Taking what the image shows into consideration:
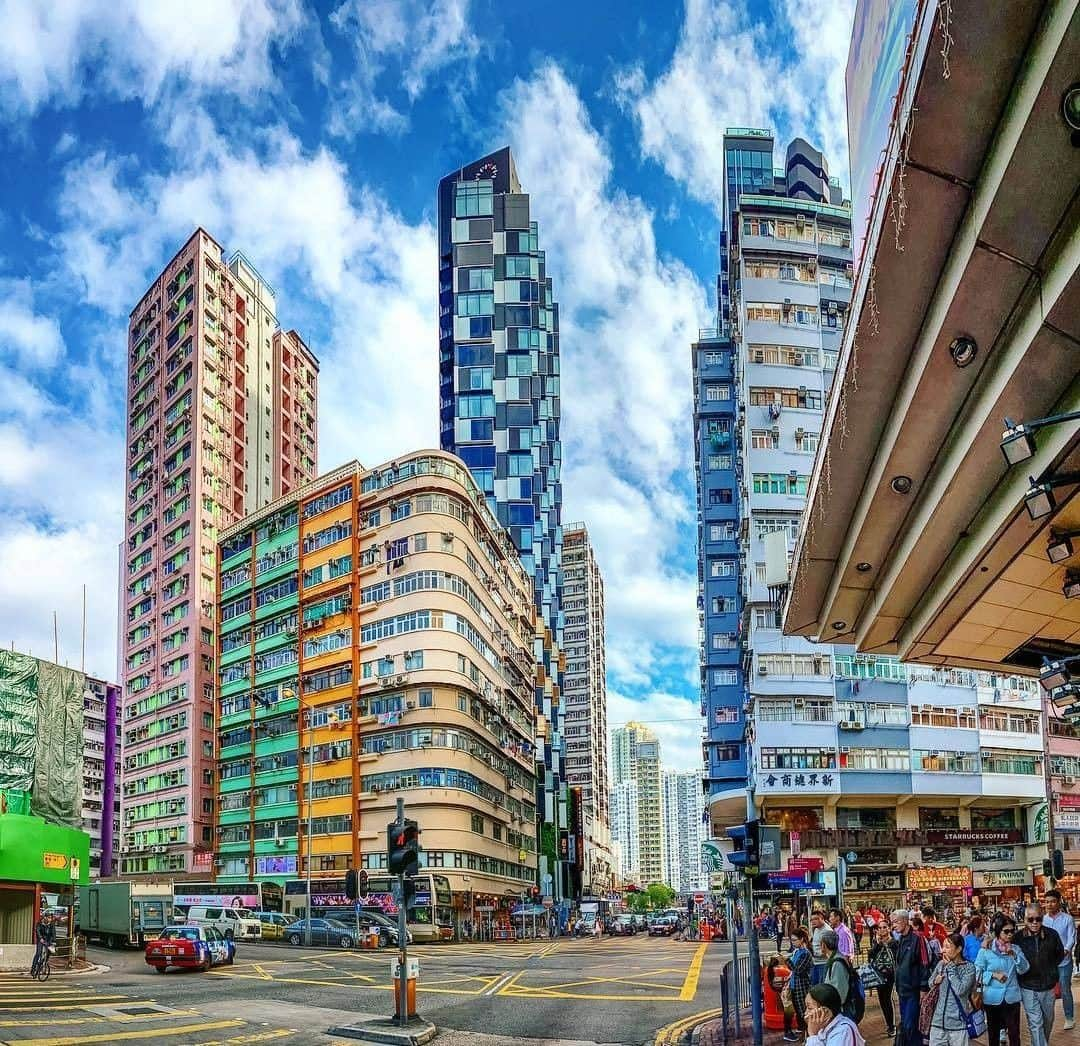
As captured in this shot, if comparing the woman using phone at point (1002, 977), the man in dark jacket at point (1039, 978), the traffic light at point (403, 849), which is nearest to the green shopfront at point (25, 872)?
the traffic light at point (403, 849)

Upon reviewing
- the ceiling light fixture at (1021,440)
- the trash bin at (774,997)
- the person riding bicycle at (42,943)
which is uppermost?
the ceiling light fixture at (1021,440)

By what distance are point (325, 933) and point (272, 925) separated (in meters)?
6.02

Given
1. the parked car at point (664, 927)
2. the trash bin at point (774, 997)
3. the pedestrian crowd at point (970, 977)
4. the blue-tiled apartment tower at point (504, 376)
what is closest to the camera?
the pedestrian crowd at point (970, 977)

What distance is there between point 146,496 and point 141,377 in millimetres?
11510

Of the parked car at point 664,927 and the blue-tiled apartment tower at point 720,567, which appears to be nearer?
the parked car at point 664,927

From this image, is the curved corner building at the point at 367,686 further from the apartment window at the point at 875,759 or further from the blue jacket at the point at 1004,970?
the blue jacket at the point at 1004,970

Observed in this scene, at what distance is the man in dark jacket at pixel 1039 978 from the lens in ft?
42.0

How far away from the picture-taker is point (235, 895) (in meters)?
67.7

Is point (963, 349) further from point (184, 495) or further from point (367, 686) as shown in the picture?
point (184, 495)

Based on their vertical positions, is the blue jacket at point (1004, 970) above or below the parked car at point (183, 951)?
above

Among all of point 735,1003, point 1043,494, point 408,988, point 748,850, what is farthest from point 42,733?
point 1043,494

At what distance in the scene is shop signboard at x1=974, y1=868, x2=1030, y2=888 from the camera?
2630 inches

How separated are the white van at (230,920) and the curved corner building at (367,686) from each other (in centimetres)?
1515

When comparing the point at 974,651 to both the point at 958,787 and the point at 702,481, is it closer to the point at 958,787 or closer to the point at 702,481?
the point at 958,787
